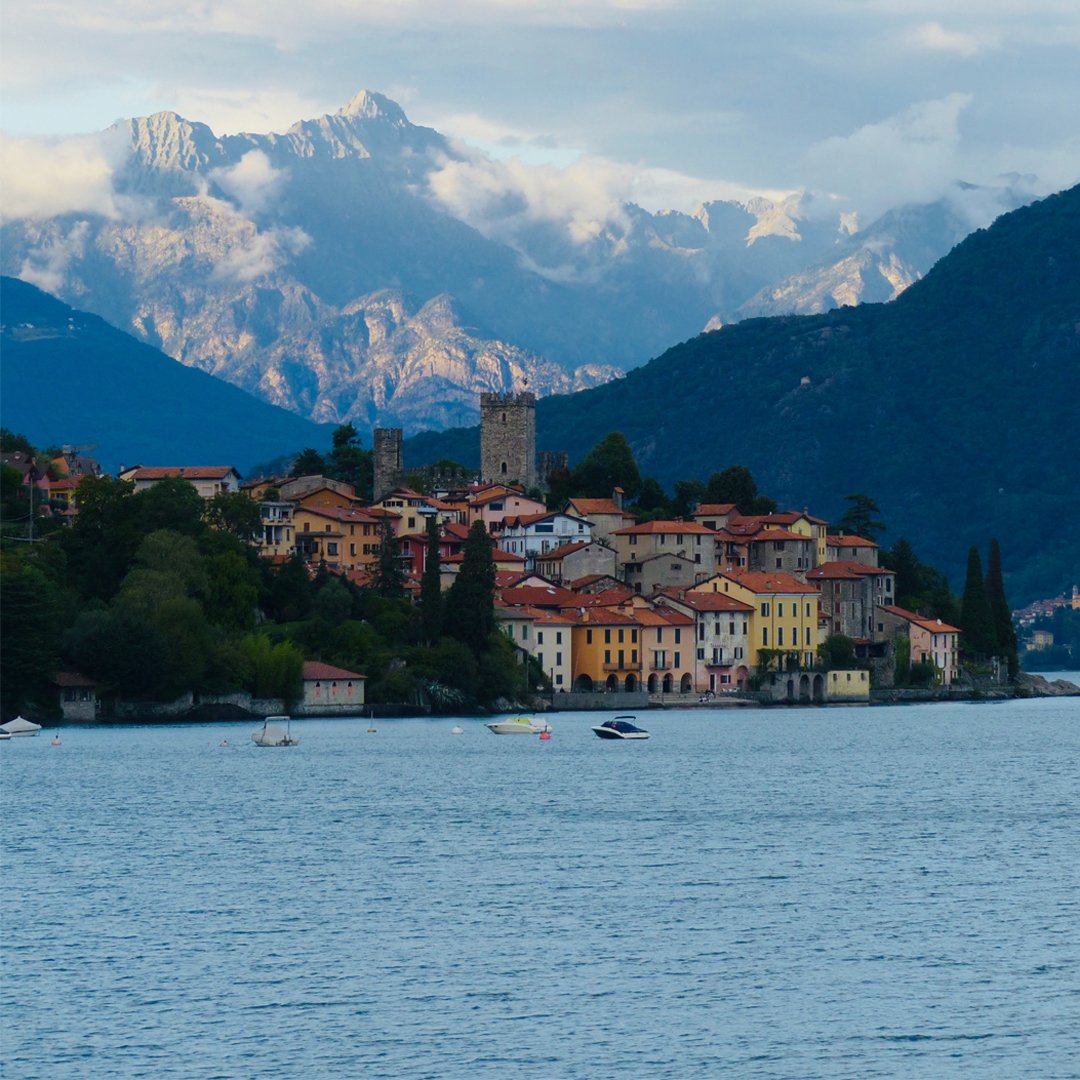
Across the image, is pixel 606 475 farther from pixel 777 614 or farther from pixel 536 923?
→ pixel 536 923

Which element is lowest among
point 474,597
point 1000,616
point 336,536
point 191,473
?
point 474,597

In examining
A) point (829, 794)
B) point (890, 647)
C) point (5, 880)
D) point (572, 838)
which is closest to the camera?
point (5, 880)

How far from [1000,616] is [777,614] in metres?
A: 22.0

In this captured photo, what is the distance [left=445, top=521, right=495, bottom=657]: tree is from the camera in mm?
104938

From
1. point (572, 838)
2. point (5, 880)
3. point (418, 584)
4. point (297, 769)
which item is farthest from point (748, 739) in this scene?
point (5, 880)

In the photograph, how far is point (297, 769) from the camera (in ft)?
251

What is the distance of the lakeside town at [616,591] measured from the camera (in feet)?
380

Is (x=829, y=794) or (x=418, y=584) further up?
(x=418, y=584)

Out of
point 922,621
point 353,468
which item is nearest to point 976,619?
point 922,621

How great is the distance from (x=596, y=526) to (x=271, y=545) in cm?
2042

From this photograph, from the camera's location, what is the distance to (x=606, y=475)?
153 m

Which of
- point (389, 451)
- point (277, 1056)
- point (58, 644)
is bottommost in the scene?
point (277, 1056)

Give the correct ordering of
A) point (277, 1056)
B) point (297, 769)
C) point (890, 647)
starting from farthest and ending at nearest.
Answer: point (890, 647) → point (297, 769) → point (277, 1056)

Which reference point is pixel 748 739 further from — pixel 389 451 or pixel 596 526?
pixel 389 451
